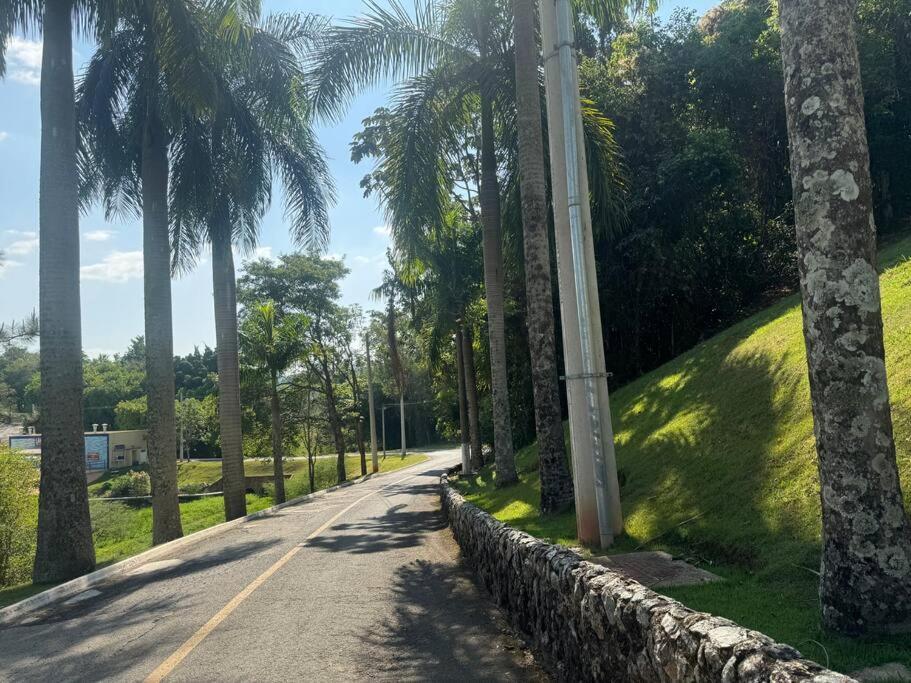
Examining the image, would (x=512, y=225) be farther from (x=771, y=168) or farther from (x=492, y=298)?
(x=771, y=168)

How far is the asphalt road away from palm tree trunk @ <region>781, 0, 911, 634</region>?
2368 mm

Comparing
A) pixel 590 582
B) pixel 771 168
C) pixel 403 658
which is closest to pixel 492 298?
pixel 771 168

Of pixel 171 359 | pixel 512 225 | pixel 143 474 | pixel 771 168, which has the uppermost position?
pixel 771 168

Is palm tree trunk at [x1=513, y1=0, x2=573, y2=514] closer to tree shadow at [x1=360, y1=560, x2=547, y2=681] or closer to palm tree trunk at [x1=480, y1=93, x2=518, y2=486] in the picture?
tree shadow at [x1=360, y1=560, x2=547, y2=681]

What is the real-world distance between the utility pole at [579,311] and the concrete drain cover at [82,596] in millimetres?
6421

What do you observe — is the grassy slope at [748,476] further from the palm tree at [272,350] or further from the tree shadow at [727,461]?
the palm tree at [272,350]

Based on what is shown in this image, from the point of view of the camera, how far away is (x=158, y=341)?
16828mm

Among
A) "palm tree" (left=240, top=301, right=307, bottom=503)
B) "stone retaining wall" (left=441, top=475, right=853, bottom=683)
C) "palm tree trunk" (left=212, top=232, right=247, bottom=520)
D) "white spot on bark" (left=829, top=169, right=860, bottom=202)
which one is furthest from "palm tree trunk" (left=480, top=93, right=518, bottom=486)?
"palm tree" (left=240, top=301, right=307, bottom=503)

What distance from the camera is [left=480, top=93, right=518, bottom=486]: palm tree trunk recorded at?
16.8m

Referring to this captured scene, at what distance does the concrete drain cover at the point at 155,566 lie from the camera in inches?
466

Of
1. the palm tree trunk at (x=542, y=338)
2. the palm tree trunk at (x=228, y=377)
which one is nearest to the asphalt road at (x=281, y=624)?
the palm tree trunk at (x=542, y=338)

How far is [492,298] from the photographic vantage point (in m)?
17.7

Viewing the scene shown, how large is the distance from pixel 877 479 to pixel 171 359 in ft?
51.2

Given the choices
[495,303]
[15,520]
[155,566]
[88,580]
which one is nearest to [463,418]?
[495,303]
